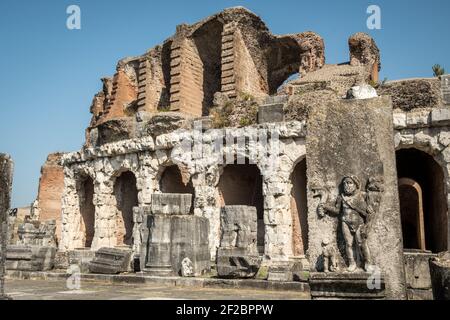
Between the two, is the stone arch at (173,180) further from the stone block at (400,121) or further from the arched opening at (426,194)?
the arched opening at (426,194)

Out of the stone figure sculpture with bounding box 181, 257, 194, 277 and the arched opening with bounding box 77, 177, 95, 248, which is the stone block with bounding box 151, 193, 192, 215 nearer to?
the stone figure sculpture with bounding box 181, 257, 194, 277

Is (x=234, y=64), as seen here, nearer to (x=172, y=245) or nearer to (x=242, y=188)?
(x=242, y=188)

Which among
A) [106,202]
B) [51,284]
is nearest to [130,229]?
[106,202]

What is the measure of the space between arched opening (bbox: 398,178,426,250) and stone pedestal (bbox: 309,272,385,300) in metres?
11.6

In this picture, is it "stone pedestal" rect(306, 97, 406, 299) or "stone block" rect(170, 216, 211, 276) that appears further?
"stone block" rect(170, 216, 211, 276)

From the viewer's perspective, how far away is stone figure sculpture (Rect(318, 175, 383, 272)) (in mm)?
4672

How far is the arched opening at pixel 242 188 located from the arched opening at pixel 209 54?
605 cm

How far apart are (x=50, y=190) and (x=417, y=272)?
20.4 meters

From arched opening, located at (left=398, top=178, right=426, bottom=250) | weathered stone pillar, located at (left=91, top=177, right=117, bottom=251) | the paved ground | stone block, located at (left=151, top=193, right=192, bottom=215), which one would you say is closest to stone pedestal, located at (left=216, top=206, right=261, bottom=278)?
the paved ground

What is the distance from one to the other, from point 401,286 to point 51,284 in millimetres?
6776

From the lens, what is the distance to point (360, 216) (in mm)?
4711

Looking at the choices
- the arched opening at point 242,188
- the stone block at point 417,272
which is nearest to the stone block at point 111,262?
the arched opening at point 242,188

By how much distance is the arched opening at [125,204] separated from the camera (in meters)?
17.5
